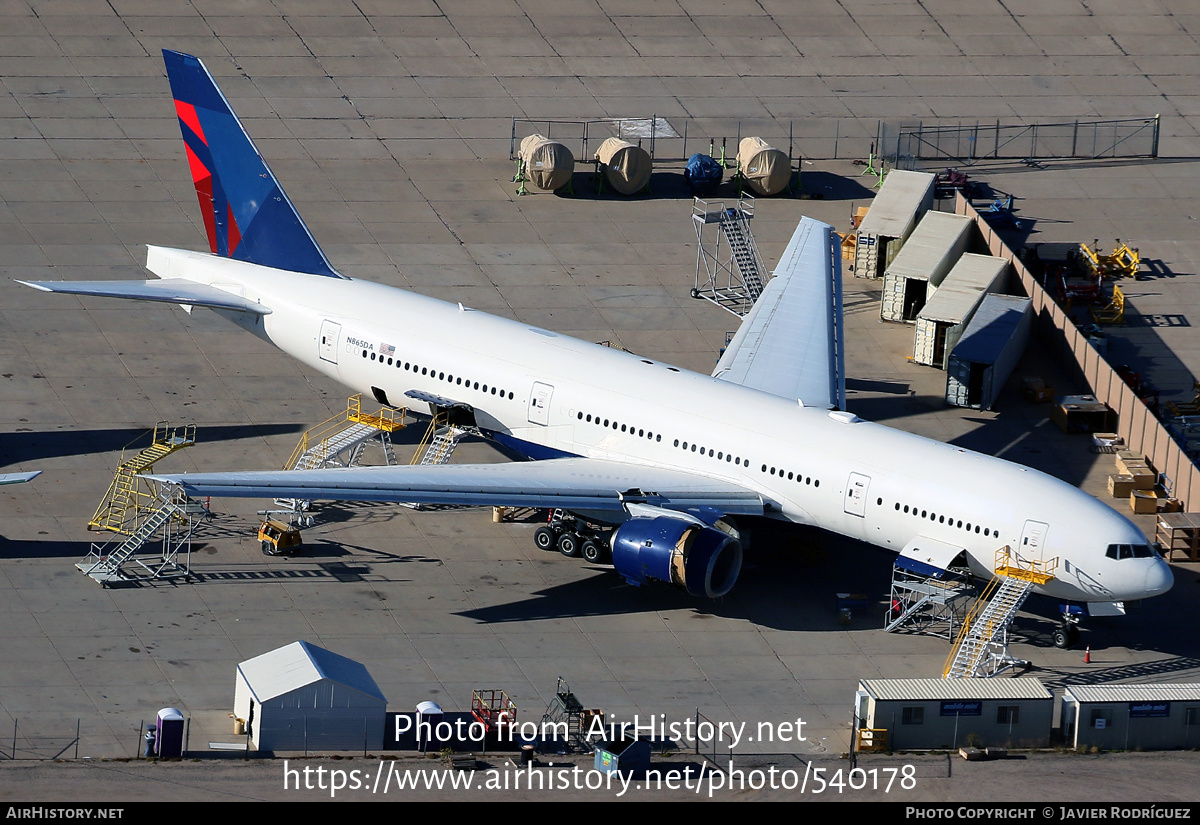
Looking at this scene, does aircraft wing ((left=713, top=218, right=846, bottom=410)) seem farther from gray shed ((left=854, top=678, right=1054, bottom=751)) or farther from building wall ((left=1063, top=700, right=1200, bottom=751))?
building wall ((left=1063, top=700, right=1200, bottom=751))

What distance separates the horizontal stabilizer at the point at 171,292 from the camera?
59500mm

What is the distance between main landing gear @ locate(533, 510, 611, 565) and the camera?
184 feet

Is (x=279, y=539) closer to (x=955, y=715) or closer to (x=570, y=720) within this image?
(x=570, y=720)

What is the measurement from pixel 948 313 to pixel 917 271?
4.22 meters

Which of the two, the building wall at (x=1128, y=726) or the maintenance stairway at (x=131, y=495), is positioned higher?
the maintenance stairway at (x=131, y=495)

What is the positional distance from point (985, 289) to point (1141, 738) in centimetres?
2887

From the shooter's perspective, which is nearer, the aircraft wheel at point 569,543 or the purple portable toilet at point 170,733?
the purple portable toilet at point 170,733

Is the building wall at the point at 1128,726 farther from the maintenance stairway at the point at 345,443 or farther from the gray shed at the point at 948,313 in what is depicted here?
the maintenance stairway at the point at 345,443

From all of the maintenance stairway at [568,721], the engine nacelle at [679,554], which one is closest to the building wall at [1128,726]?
the engine nacelle at [679,554]

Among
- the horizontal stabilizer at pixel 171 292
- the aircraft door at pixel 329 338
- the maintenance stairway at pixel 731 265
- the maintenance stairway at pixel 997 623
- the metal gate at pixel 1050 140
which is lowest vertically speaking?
the maintenance stairway at pixel 997 623

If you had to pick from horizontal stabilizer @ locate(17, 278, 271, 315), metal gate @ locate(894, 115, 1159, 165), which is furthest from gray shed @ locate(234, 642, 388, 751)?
metal gate @ locate(894, 115, 1159, 165)

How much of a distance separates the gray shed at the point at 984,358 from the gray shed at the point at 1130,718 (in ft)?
71.1

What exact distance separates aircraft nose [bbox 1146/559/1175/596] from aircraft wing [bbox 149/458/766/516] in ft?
37.8

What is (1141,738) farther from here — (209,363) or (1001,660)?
(209,363)
